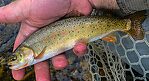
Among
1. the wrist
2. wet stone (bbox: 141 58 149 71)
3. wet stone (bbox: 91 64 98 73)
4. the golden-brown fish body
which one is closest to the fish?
the golden-brown fish body

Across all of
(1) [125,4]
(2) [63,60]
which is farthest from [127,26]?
(2) [63,60]

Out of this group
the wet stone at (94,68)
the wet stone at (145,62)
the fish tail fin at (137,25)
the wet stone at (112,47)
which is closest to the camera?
the fish tail fin at (137,25)

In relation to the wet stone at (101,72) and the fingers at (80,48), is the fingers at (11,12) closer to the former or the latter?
the fingers at (80,48)

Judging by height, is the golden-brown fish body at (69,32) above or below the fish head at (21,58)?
above

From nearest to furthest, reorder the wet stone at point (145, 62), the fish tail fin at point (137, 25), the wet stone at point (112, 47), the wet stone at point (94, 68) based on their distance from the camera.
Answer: the fish tail fin at point (137, 25) → the wet stone at point (145, 62) → the wet stone at point (112, 47) → the wet stone at point (94, 68)

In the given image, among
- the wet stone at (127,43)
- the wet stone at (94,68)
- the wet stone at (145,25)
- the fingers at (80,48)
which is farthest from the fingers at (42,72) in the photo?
the wet stone at (145,25)

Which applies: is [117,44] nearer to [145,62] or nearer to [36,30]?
[145,62]

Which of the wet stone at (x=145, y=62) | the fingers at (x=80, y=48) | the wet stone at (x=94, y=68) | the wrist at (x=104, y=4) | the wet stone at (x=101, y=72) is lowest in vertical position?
the wet stone at (x=101, y=72)
